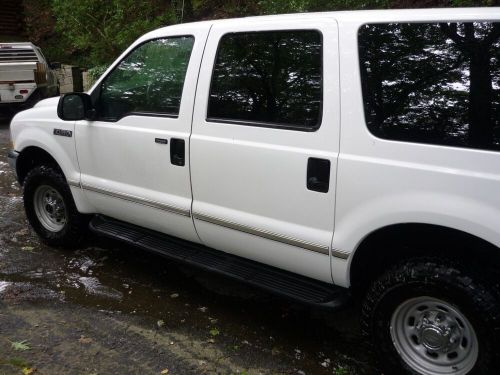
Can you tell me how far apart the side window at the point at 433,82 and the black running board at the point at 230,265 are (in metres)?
1.00

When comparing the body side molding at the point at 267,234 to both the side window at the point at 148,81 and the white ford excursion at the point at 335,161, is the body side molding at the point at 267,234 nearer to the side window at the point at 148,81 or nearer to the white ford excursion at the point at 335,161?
the white ford excursion at the point at 335,161

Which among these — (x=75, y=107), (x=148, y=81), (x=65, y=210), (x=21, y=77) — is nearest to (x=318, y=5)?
(x=148, y=81)

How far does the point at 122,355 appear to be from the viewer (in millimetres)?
3088

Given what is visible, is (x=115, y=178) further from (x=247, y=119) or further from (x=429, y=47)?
(x=429, y=47)

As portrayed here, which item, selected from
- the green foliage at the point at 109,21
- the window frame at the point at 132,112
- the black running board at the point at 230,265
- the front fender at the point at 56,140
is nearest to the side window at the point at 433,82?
the black running board at the point at 230,265

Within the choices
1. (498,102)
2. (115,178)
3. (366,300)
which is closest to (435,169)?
(498,102)

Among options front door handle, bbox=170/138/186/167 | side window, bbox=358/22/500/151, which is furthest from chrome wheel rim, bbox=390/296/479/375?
front door handle, bbox=170/138/186/167

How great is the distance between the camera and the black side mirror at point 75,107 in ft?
12.9

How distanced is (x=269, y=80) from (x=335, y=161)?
725mm

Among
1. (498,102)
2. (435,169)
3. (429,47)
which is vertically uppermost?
(429,47)

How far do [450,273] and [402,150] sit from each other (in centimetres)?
64

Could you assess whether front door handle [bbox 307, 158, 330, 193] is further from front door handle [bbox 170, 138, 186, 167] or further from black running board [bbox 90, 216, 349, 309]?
front door handle [bbox 170, 138, 186, 167]

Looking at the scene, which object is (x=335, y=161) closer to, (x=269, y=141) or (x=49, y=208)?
(x=269, y=141)

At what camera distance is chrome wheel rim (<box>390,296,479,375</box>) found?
2500 mm
